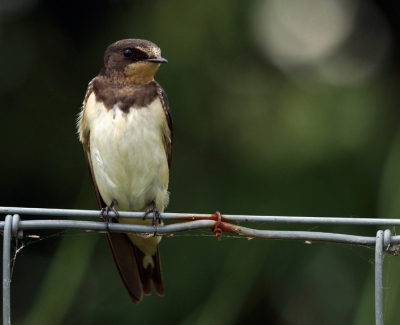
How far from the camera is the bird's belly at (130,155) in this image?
261cm

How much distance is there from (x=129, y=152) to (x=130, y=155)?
0.01 meters

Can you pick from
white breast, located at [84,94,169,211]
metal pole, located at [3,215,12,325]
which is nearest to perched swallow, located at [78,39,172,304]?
white breast, located at [84,94,169,211]

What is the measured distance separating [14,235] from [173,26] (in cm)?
194

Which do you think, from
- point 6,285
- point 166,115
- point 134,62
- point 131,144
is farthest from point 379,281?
point 134,62

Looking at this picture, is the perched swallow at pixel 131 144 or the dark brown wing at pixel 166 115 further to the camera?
the dark brown wing at pixel 166 115

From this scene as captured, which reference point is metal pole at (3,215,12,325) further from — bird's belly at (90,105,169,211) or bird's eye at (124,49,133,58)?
bird's eye at (124,49,133,58)

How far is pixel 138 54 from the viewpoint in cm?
283

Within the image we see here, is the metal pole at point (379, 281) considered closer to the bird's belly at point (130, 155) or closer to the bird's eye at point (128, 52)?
the bird's belly at point (130, 155)

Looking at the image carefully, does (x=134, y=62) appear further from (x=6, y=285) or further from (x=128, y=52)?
(x=6, y=285)

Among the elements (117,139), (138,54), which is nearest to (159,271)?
(117,139)

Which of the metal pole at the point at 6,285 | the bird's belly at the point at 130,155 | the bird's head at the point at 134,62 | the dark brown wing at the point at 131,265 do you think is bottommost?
the metal pole at the point at 6,285

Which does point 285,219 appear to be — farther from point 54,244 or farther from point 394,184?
point 54,244

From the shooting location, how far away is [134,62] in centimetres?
279

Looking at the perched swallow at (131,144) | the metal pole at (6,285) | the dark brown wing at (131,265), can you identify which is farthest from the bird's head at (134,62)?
the metal pole at (6,285)
